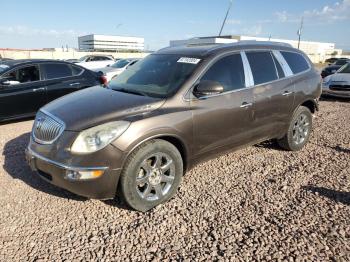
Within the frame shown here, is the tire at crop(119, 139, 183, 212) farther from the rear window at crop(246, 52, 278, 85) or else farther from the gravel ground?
the rear window at crop(246, 52, 278, 85)

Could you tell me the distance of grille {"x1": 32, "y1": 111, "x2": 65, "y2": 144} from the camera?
3574 mm

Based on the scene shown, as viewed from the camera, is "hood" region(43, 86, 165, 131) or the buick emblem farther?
the buick emblem

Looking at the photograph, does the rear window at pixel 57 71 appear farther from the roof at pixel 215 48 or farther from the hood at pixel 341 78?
the hood at pixel 341 78

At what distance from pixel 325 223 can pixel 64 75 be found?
7027 millimetres

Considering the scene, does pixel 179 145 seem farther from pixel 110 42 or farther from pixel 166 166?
pixel 110 42

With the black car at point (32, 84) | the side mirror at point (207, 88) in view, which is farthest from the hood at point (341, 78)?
the side mirror at point (207, 88)

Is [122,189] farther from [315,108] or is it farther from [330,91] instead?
[330,91]

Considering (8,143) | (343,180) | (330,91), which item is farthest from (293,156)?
(330,91)

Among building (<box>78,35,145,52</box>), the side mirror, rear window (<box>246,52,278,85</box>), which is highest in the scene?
rear window (<box>246,52,278,85</box>)

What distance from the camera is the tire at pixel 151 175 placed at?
3.46 m

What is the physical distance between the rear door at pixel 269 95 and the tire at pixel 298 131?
250 millimetres

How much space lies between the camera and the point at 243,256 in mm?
2922

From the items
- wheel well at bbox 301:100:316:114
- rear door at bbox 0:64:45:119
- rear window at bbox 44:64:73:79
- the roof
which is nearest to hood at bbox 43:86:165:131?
the roof

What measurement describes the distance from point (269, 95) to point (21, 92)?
5.57 m
